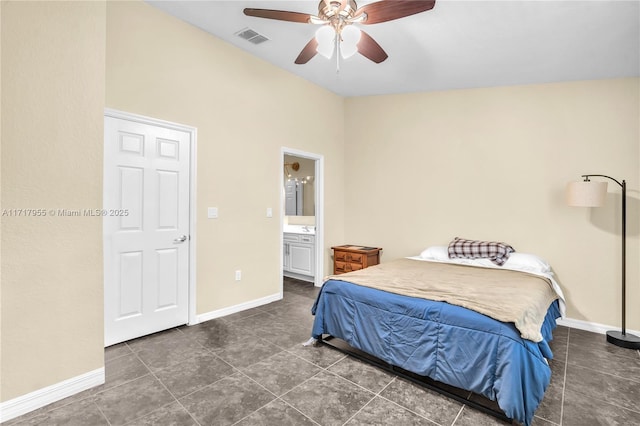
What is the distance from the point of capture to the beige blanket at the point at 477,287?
79.7 inches

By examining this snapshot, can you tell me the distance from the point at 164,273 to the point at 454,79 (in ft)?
12.7

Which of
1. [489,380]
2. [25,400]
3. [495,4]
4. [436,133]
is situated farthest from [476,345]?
[436,133]

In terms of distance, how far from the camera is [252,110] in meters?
3.82

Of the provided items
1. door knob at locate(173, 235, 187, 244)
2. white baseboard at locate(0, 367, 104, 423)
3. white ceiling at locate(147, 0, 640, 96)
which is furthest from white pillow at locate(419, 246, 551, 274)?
white baseboard at locate(0, 367, 104, 423)

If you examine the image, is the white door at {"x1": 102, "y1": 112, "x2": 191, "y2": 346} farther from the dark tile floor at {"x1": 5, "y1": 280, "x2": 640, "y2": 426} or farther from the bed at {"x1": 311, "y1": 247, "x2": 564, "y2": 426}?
the bed at {"x1": 311, "y1": 247, "x2": 564, "y2": 426}

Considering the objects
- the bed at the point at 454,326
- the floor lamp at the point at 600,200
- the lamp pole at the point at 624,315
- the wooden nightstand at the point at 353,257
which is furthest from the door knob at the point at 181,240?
the lamp pole at the point at 624,315

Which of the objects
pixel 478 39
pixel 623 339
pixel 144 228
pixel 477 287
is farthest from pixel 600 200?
pixel 144 228

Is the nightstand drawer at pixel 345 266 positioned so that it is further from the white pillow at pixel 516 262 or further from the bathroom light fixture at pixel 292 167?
the bathroom light fixture at pixel 292 167

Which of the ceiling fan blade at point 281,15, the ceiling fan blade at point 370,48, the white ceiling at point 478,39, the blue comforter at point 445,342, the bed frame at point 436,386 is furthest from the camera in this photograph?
the white ceiling at point 478,39

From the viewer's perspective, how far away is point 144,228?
2955mm

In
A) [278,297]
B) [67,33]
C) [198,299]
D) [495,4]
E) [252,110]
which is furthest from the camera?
[278,297]

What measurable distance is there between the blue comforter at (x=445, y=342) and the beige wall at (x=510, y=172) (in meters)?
1.17

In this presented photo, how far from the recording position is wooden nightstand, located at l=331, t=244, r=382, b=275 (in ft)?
14.7

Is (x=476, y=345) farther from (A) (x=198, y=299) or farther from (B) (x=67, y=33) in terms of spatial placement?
(B) (x=67, y=33)
